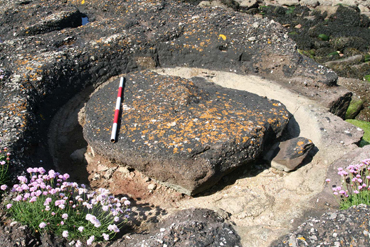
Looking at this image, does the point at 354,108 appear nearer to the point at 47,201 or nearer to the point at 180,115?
the point at 180,115

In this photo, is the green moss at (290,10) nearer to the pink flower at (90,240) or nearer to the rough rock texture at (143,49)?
the rough rock texture at (143,49)

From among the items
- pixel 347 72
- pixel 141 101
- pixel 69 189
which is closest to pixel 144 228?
pixel 69 189

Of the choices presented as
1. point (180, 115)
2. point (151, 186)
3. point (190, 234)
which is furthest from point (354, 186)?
point (151, 186)

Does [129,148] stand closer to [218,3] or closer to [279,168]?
[279,168]

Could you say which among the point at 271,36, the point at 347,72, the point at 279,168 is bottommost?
the point at 347,72

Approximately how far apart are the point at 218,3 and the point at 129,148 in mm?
11503

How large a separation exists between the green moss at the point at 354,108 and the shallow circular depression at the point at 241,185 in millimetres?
2650

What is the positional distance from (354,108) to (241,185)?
468 cm

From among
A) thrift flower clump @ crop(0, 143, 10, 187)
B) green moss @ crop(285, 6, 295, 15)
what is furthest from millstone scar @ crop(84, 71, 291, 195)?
green moss @ crop(285, 6, 295, 15)

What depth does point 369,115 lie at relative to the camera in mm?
7879

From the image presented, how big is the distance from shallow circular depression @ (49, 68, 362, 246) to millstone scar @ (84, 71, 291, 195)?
0.23m

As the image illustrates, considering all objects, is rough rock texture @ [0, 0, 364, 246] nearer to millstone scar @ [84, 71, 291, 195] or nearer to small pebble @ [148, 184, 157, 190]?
millstone scar @ [84, 71, 291, 195]

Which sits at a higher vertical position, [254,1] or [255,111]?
[255,111]

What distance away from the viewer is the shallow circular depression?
3.93m
